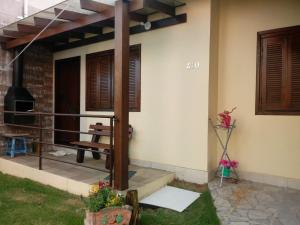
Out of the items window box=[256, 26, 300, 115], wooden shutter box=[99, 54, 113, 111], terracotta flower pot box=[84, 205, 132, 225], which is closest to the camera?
terracotta flower pot box=[84, 205, 132, 225]

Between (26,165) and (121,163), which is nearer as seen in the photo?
(121,163)

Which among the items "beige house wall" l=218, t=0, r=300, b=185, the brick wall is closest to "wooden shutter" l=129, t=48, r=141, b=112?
"beige house wall" l=218, t=0, r=300, b=185

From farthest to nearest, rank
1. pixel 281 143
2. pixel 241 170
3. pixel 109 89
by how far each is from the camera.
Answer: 1. pixel 109 89
2. pixel 241 170
3. pixel 281 143

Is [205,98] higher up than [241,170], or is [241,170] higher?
[205,98]

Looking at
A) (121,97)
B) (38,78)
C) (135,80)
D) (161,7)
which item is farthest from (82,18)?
(38,78)

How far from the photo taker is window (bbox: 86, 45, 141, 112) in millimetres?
5699

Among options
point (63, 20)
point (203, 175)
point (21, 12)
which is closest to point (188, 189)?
point (203, 175)

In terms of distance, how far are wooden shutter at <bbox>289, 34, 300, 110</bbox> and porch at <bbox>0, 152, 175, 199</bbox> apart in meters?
2.34

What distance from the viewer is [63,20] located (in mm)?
5133

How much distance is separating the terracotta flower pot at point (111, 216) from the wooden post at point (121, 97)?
2.88 ft

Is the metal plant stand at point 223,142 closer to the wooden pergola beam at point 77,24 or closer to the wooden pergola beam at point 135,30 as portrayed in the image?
the wooden pergola beam at point 135,30

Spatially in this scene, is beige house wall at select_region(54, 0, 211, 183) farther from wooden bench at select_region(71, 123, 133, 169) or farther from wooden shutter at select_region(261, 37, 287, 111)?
wooden shutter at select_region(261, 37, 287, 111)

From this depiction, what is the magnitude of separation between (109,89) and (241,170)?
3277 mm

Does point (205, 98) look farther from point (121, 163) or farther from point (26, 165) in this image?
point (26, 165)
